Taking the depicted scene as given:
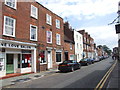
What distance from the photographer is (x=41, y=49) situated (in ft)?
54.6

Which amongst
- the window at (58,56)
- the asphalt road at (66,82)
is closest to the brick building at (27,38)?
the window at (58,56)

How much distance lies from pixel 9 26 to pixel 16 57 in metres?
3.57

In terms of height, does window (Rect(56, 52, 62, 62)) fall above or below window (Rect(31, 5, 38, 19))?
below

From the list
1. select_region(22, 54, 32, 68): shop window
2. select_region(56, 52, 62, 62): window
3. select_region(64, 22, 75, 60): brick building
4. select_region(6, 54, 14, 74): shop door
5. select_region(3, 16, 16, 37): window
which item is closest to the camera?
select_region(3, 16, 16, 37): window

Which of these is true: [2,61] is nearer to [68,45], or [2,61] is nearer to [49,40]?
[49,40]

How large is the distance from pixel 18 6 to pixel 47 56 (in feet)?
26.6

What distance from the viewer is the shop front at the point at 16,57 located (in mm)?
11531

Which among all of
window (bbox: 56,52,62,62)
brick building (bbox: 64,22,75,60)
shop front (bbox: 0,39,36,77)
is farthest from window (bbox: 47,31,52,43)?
brick building (bbox: 64,22,75,60)

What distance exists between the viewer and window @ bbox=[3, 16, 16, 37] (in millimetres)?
11850

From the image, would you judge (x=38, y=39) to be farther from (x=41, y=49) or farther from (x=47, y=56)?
(x=47, y=56)

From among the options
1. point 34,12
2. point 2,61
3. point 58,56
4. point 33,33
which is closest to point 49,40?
point 33,33

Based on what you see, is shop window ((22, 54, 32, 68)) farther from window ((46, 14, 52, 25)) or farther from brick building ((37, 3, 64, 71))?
window ((46, 14, 52, 25))

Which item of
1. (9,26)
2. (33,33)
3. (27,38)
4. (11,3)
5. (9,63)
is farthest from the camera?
(33,33)

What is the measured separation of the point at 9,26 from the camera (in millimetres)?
12250
